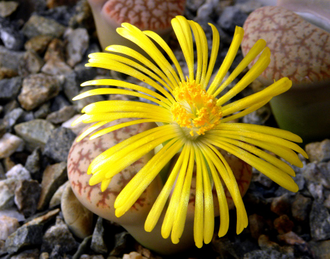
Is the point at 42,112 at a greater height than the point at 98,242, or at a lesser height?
greater

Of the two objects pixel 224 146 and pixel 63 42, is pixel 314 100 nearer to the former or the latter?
pixel 224 146

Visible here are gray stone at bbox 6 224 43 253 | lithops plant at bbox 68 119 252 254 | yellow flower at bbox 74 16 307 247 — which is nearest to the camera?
yellow flower at bbox 74 16 307 247

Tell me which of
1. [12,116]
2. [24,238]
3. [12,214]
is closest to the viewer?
[24,238]

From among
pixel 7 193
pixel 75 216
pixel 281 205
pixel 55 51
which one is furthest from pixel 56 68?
pixel 281 205

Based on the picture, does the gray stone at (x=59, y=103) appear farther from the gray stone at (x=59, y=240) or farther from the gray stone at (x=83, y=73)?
the gray stone at (x=59, y=240)

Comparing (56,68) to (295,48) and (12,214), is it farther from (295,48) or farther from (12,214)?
(295,48)

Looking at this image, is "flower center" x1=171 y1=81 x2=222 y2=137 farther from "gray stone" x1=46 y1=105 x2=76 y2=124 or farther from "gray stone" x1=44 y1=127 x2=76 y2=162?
"gray stone" x1=46 y1=105 x2=76 y2=124

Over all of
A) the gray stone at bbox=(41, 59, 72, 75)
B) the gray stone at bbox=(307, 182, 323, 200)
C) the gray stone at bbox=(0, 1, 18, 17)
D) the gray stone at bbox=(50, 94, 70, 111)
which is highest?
the gray stone at bbox=(0, 1, 18, 17)

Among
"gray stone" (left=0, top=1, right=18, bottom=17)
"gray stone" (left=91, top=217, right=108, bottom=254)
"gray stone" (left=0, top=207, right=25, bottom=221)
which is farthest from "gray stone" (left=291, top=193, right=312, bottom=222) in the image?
"gray stone" (left=0, top=1, right=18, bottom=17)
